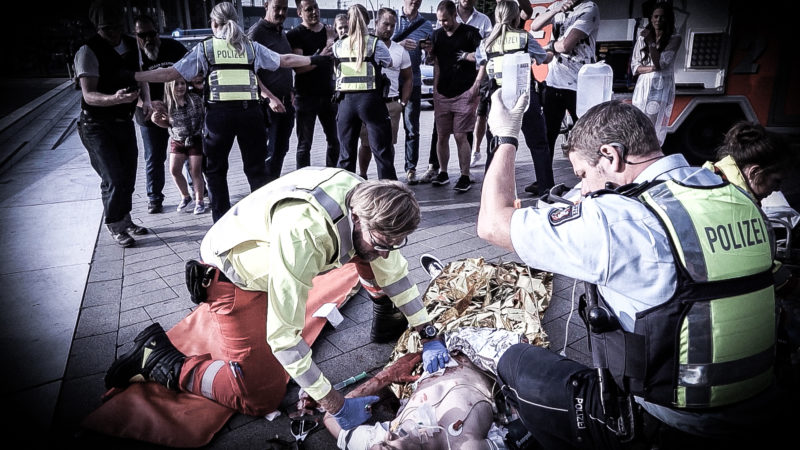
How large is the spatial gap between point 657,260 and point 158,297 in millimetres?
3213

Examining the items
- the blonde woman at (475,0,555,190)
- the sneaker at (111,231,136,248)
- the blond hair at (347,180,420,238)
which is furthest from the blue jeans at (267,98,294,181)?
the blond hair at (347,180,420,238)

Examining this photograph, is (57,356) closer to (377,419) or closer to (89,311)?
(89,311)

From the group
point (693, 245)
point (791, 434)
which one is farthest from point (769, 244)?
point (791, 434)

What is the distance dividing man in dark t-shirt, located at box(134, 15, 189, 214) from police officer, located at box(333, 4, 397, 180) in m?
1.59

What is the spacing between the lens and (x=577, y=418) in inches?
62.4

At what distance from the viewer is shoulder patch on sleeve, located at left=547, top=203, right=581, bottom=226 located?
147 centimetres

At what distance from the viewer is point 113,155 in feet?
13.7

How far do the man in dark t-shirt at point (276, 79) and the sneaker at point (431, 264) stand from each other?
232cm

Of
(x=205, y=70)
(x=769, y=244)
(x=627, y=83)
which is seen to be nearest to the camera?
(x=769, y=244)

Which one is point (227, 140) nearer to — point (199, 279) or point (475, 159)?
point (199, 279)

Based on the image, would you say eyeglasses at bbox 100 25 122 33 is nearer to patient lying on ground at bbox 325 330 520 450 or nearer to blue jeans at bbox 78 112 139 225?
blue jeans at bbox 78 112 139 225

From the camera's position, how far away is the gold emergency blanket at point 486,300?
2.59 metres

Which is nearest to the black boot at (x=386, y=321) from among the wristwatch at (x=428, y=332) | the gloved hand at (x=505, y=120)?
the wristwatch at (x=428, y=332)

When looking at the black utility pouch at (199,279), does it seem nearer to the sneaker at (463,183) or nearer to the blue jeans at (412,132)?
the sneaker at (463,183)
